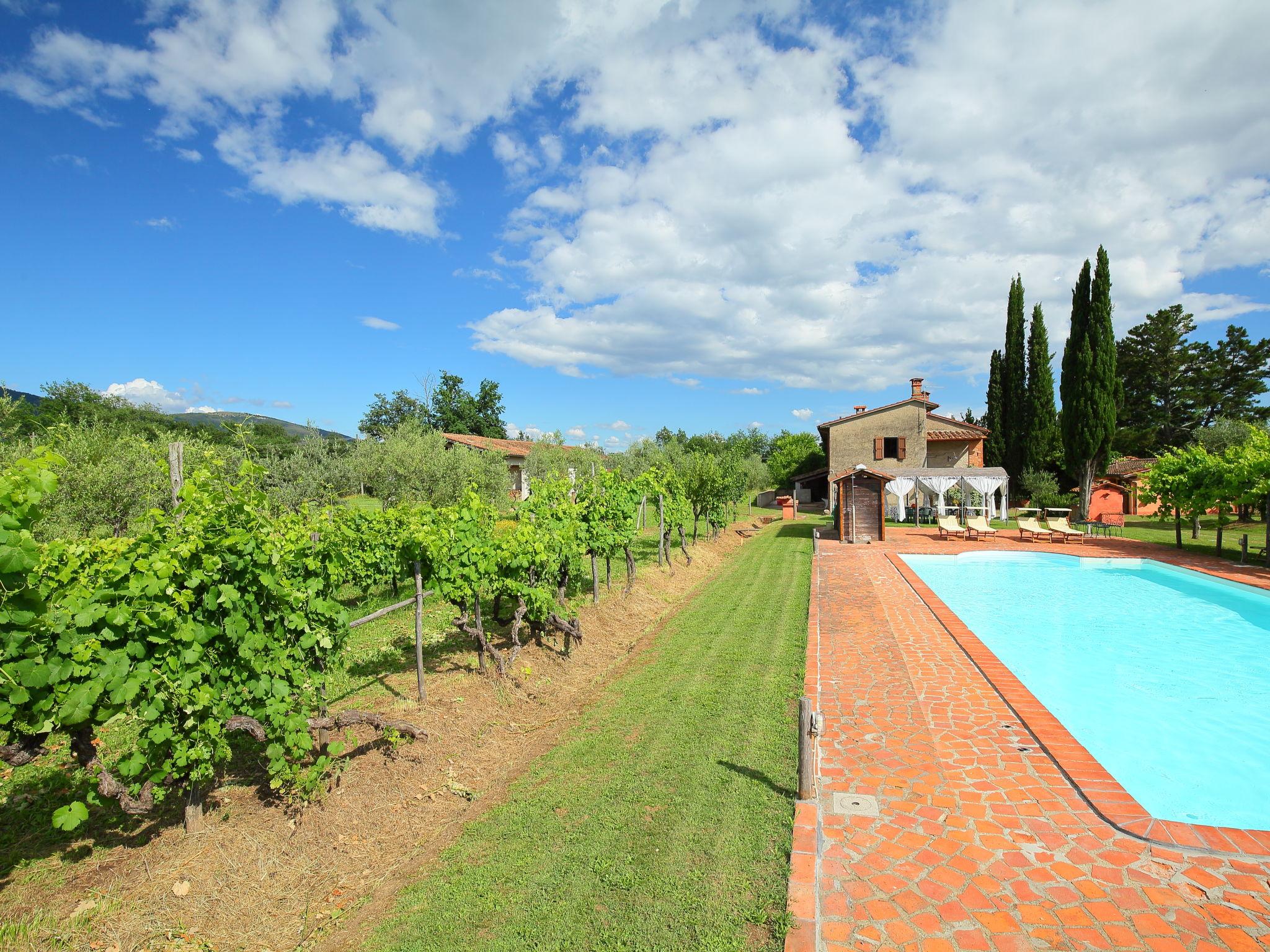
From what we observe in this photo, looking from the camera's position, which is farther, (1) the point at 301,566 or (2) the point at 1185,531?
(2) the point at 1185,531

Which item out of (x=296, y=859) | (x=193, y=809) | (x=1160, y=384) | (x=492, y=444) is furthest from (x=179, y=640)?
(x=1160, y=384)

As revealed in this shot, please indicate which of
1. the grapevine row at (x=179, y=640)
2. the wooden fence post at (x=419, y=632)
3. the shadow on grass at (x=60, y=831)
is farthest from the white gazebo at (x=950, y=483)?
the shadow on grass at (x=60, y=831)

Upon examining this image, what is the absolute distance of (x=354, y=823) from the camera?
4531mm

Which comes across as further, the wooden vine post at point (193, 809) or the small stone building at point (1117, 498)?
the small stone building at point (1117, 498)

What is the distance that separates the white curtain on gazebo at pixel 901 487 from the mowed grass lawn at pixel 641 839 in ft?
71.6

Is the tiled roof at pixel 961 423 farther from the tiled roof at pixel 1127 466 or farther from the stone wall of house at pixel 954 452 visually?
the tiled roof at pixel 1127 466

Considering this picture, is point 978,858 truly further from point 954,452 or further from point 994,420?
point 994,420

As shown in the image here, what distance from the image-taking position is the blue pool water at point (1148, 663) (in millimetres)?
5820

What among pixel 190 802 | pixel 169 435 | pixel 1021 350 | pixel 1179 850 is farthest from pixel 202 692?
pixel 1021 350

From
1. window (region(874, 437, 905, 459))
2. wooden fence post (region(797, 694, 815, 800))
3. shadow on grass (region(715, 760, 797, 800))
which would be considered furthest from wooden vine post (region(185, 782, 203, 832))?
window (region(874, 437, 905, 459))

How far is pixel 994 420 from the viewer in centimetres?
3434

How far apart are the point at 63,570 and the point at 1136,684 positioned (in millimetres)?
12220

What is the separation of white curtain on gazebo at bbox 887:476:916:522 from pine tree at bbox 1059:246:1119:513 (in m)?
7.41

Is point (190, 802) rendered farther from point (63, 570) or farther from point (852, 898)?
point (852, 898)
